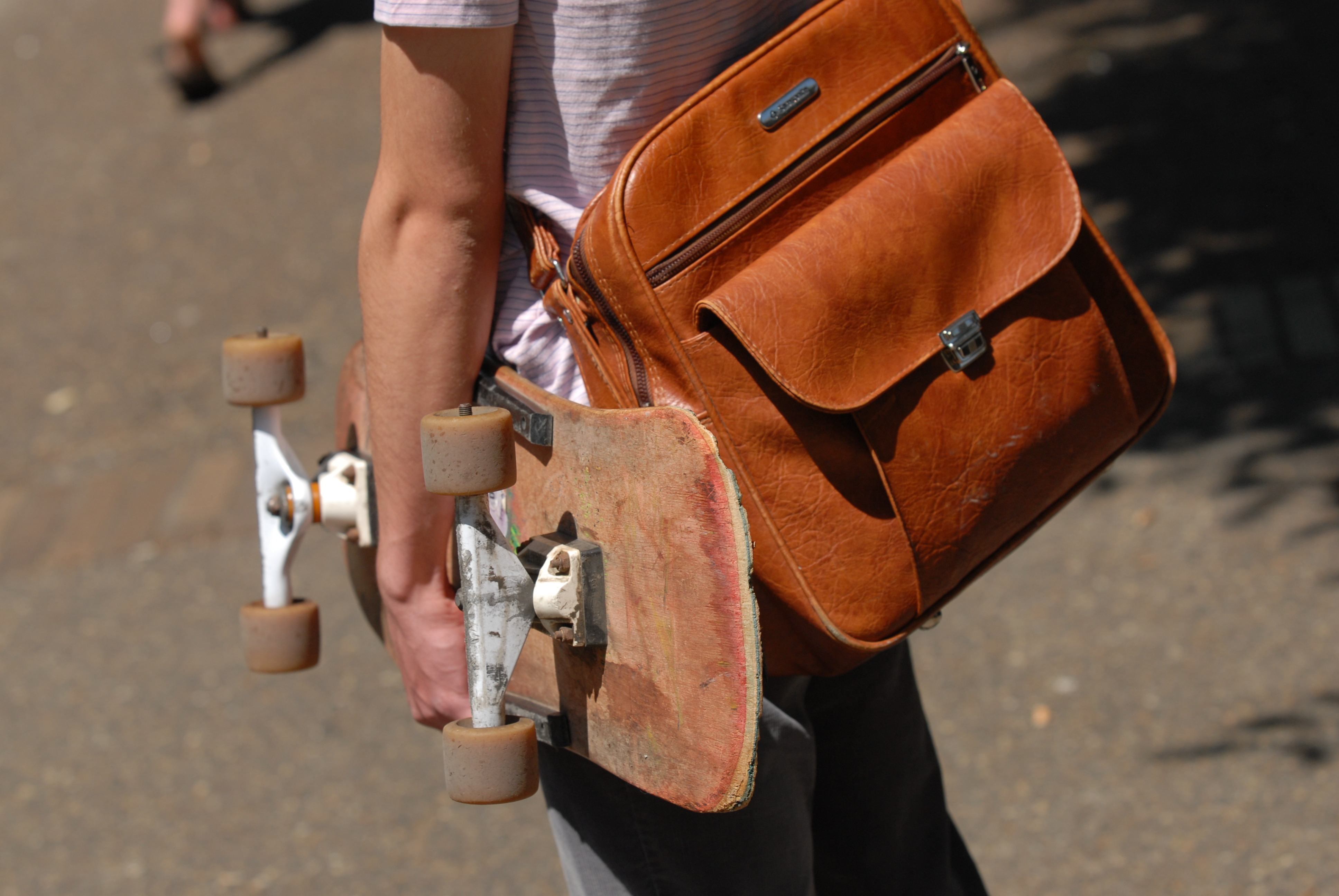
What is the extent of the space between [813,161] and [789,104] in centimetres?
6

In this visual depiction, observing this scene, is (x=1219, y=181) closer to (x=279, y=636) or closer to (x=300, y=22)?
(x=279, y=636)

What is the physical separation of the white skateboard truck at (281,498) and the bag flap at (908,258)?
606 mm

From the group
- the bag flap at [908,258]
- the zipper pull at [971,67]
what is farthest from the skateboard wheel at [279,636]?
the zipper pull at [971,67]

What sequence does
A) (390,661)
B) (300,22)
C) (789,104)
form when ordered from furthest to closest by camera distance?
(300,22) → (390,661) → (789,104)

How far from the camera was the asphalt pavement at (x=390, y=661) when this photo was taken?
9.21ft

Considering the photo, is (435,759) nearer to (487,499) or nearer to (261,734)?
(261,734)

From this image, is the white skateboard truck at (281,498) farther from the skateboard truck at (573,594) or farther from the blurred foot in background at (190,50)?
the blurred foot in background at (190,50)

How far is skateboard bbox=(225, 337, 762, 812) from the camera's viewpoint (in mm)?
1115

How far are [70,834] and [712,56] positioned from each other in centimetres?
262

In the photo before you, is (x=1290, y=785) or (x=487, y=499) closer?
(x=487, y=499)

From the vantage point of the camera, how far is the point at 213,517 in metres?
4.09

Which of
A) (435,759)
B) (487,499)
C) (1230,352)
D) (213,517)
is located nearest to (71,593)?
(213,517)

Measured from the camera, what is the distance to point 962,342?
4.22 ft

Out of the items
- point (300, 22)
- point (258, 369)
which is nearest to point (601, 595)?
point (258, 369)
